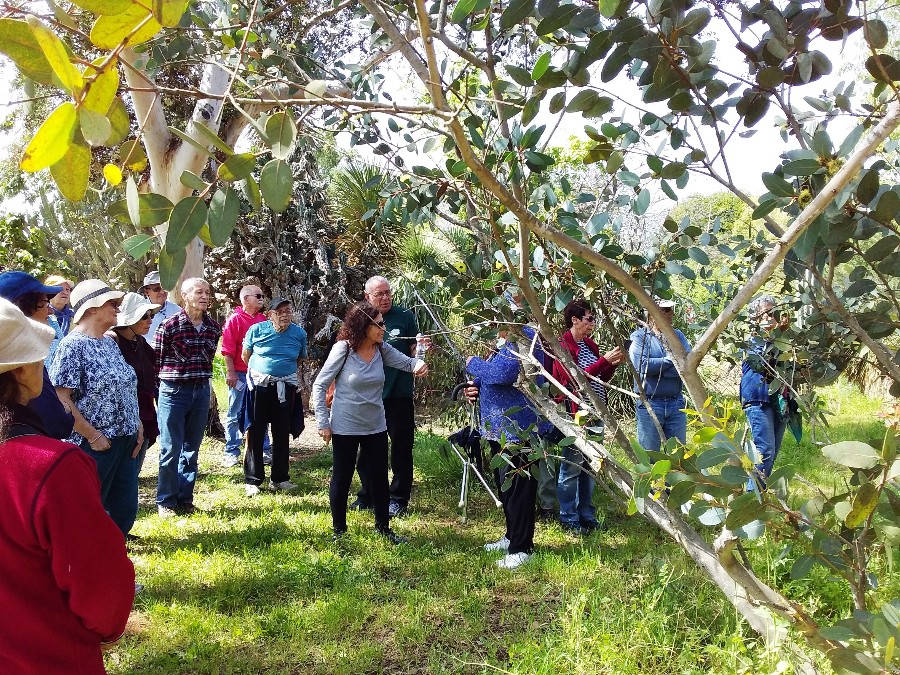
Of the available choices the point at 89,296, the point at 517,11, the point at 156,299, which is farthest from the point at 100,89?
the point at 156,299

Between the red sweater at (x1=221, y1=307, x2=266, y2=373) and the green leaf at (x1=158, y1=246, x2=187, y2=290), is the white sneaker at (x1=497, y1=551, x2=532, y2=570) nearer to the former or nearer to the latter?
the red sweater at (x1=221, y1=307, x2=266, y2=373)

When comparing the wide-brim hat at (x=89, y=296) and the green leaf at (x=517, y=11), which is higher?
the green leaf at (x=517, y=11)

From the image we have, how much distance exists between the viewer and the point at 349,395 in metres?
5.08

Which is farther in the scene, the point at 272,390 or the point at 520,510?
the point at 272,390

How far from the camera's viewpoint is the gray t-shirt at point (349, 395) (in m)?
5.07

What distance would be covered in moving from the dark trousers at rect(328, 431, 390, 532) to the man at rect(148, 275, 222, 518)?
4.83 ft

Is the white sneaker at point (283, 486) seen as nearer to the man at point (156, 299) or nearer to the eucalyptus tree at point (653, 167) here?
the man at point (156, 299)

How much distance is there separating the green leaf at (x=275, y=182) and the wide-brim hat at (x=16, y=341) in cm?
136

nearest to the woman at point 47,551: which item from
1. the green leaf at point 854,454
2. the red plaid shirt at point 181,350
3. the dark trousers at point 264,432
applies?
the green leaf at point 854,454

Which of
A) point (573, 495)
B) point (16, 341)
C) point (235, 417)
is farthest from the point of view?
point (235, 417)

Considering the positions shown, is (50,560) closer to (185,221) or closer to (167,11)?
(185,221)

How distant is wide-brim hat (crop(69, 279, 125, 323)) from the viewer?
4.23 metres

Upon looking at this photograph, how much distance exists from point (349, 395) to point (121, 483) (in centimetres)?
156

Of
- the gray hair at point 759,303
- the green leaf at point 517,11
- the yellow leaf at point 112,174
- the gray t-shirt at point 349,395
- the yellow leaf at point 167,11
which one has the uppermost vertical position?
the green leaf at point 517,11
